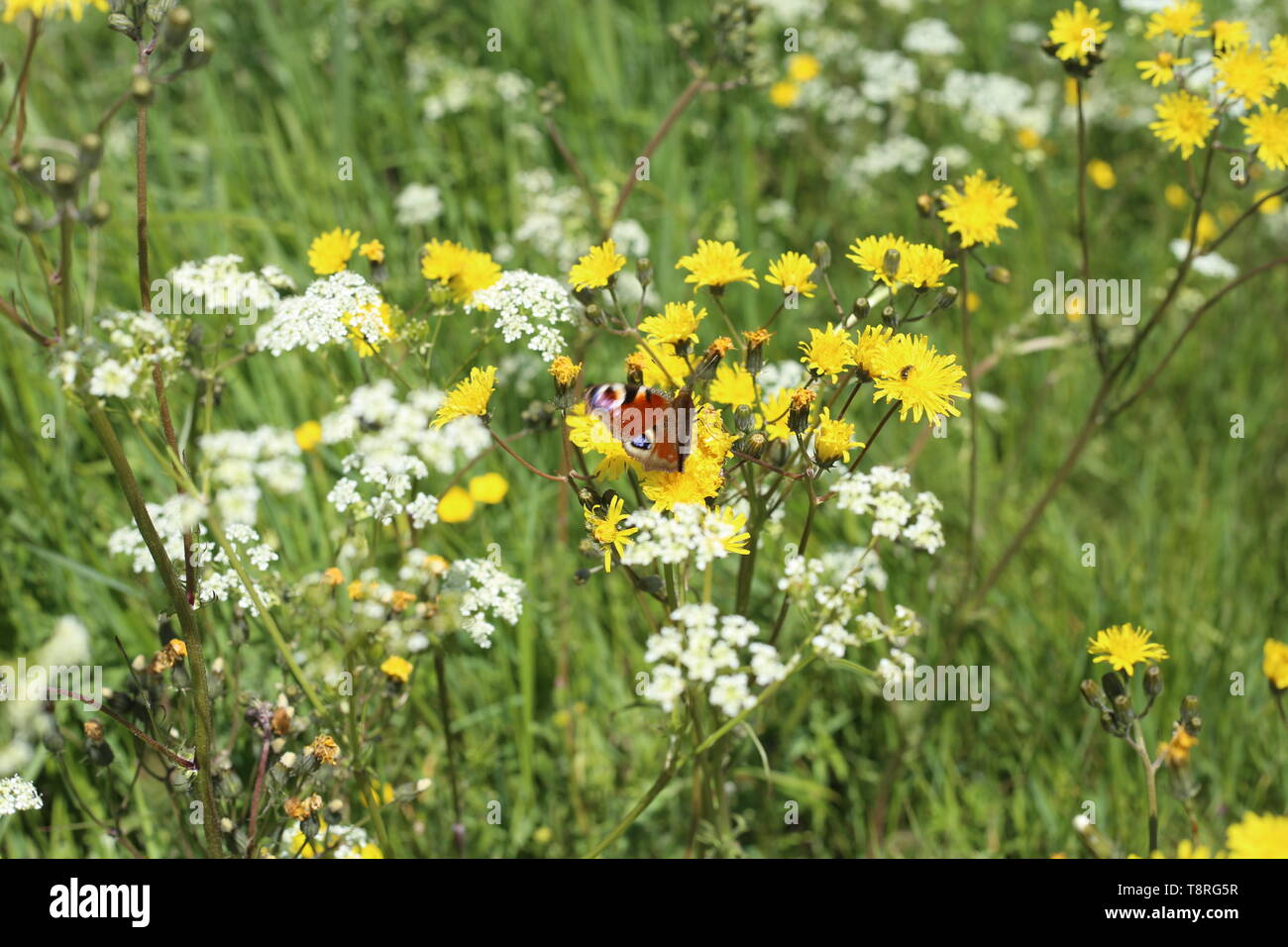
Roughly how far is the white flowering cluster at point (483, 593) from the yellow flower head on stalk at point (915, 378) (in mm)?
875

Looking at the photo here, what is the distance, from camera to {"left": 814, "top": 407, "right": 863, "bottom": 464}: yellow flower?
2021mm

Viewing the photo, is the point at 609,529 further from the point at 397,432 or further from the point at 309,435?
the point at 309,435

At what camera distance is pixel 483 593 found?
230 centimetres

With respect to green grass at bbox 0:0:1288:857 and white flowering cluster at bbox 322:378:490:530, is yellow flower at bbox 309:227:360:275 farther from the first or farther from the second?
white flowering cluster at bbox 322:378:490:530

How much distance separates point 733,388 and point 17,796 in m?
1.65

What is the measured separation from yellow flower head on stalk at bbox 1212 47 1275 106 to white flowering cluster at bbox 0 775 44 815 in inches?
123

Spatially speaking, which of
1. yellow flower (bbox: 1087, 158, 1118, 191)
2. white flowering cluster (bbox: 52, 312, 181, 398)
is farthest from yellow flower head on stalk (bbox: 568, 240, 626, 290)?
yellow flower (bbox: 1087, 158, 1118, 191)

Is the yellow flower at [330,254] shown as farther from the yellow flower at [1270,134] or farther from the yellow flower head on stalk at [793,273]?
the yellow flower at [1270,134]

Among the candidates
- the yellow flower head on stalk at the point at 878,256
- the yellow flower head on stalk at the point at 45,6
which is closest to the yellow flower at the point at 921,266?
the yellow flower head on stalk at the point at 878,256

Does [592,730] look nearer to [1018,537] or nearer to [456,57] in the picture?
[1018,537]

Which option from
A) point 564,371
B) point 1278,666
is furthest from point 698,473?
point 1278,666

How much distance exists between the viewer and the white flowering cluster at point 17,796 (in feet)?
6.89

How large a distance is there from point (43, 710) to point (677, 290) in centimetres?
275
